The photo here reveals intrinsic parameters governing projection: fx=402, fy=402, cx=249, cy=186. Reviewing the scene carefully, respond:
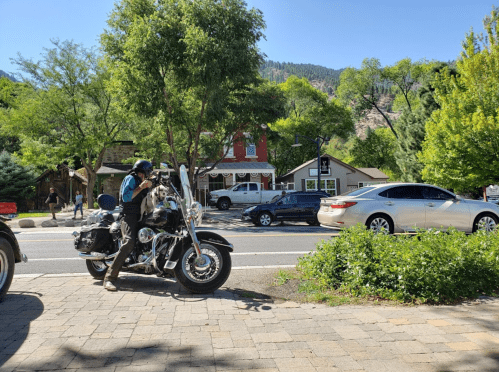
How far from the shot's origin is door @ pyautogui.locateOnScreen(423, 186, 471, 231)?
1102 centimetres

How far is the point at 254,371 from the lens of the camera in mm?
3035

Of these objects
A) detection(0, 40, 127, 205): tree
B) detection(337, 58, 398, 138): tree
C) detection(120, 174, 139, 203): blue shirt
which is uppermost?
detection(337, 58, 398, 138): tree

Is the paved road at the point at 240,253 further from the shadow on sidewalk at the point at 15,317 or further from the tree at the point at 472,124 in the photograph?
the tree at the point at 472,124

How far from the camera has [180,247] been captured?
5.29 meters

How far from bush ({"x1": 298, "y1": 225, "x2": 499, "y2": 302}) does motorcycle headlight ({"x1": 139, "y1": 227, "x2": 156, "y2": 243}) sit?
94.3 inches

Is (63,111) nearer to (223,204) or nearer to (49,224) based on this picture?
(49,224)

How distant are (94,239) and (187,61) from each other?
1445 centimetres

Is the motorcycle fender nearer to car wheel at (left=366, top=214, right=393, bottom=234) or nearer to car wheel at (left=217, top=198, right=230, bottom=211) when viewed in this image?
car wheel at (left=366, top=214, right=393, bottom=234)

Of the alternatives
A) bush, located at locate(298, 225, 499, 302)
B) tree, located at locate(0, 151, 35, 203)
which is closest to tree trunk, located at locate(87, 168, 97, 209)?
tree, located at locate(0, 151, 35, 203)

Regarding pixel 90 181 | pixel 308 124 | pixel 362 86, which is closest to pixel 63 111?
pixel 90 181

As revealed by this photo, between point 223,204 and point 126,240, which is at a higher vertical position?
point 223,204

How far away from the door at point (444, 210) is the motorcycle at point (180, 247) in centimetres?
767

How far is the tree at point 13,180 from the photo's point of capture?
33.0 meters

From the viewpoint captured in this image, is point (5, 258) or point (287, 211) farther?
point (287, 211)
